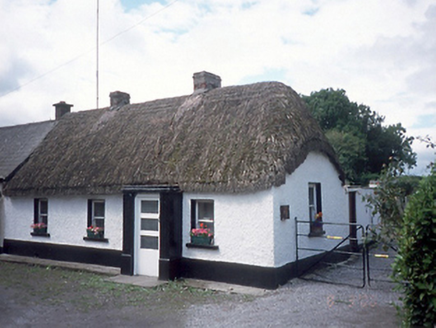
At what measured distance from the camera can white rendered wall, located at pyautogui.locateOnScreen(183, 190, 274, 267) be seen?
9891 mm

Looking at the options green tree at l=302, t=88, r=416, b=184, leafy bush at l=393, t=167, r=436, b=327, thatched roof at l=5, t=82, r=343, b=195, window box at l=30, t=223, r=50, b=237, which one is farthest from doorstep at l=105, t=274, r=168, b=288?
green tree at l=302, t=88, r=416, b=184

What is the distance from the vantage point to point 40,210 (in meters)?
15.2

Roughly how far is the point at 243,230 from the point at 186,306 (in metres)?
2.46

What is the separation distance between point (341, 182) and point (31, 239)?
36.8 ft

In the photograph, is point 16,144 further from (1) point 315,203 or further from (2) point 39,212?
(1) point 315,203

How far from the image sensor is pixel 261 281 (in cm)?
990

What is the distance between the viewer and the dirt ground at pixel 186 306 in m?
7.48

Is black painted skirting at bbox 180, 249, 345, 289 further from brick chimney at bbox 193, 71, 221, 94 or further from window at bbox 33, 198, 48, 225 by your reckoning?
window at bbox 33, 198, 48, 225

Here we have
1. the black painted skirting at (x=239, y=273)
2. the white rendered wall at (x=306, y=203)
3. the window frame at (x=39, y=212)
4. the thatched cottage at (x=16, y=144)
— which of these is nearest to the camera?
the black painted skirting at (x=239, y=273)

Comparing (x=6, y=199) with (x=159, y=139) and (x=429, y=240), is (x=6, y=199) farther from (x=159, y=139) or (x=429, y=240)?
(x=429, y=240)

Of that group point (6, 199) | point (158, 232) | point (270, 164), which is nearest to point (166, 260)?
point (158, 232)

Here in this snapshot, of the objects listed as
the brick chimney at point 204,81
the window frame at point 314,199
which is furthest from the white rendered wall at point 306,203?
the brick chimney at point 204,81

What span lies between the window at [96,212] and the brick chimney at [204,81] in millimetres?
5027

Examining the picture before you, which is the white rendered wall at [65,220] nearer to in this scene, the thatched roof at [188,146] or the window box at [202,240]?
the thatched roof at [188,146]
